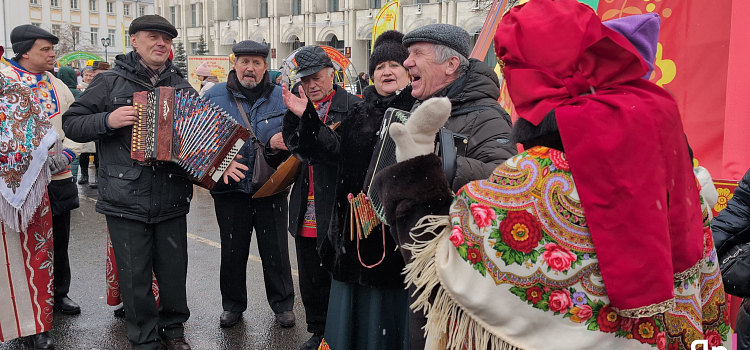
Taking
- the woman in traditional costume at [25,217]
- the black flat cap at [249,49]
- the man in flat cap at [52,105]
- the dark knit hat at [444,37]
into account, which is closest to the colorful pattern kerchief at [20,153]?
the woman in traditional costume at [25,217]

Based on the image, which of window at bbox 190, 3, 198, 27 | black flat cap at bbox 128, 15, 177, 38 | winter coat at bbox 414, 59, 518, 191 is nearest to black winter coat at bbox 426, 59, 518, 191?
winter coat at bbox 414, 59, 518, 191

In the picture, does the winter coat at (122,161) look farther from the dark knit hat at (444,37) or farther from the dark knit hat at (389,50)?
the dark knit hat at (444,37)

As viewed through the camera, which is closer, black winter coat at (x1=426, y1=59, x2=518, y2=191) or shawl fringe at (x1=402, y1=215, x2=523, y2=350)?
shawl fringe at (x1=402, y1=215, x2=523, y2=350)

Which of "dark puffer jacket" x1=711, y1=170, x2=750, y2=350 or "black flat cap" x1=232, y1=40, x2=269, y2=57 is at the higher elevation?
"black flat cap" x1=232, y1=40, x2=269, y2=57

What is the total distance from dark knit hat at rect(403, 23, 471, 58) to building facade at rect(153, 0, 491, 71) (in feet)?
107

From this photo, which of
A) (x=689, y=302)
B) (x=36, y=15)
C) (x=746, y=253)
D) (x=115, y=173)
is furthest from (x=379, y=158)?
(x=36, y=15)

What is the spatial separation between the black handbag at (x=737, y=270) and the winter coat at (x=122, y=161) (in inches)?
120

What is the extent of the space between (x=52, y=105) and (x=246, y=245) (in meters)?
2.00

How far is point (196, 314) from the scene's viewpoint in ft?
15.6

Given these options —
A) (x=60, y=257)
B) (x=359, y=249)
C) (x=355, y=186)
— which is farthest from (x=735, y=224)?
(x=60, y=257)

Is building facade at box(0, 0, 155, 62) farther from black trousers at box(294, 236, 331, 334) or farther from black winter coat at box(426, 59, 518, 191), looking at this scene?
black winter coat at box(426, 59, 518, 191)

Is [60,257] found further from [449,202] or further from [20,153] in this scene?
[449,202]

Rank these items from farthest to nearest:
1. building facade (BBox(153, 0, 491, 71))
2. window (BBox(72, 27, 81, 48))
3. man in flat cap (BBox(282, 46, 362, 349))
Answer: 1. window (BBox(72, 27, 81, 48))
2. building facade (BBox(153, 0, 491, 71))
3. man in flat cap (BBox(282, 46, 362, 349))

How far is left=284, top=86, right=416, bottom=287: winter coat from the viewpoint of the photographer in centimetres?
301
